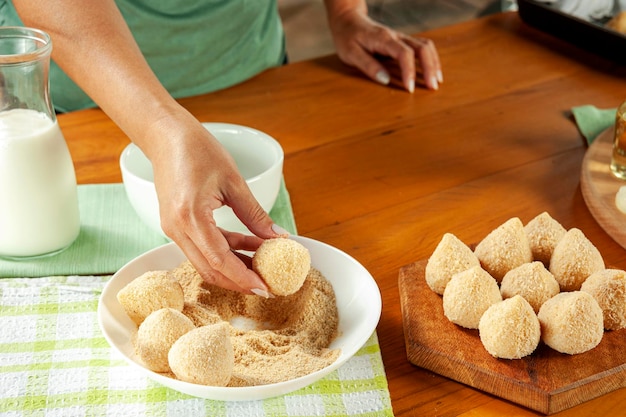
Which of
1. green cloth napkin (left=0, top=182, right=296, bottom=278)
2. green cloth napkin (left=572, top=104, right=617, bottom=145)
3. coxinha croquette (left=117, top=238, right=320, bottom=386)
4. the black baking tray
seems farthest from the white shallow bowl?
the black baking tray

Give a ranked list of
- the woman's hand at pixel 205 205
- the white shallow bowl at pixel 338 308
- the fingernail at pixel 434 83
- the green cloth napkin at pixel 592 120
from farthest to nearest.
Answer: the fingernail at pixel 434 83 → the green cloth napkin at pixel 592 120 → the woman's hand at pixel 205 205 → the white shallow bowl at pixel 338 308

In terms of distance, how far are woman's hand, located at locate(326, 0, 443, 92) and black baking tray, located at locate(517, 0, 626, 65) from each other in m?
0.28

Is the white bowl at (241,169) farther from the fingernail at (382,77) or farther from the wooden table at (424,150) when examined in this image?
the fingernail at (382,77)

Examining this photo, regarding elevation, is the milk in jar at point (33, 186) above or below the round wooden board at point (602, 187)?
above

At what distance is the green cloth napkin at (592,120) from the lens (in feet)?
4.74

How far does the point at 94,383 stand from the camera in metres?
0.88

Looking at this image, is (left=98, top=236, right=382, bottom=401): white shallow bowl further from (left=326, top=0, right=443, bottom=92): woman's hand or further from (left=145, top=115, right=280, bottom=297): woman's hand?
(left=326, top=0, right=443, bottom=92): woman's hand

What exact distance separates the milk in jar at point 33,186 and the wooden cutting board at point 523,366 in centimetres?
50

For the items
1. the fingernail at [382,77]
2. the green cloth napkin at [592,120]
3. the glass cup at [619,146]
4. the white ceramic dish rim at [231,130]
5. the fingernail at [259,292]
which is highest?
the fingernail at [259,292]

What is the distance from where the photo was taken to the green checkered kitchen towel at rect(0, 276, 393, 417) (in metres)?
0.85

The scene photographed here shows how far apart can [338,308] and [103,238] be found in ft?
1.27

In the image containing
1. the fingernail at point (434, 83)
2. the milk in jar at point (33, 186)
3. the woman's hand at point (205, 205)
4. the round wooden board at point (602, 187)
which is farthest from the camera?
the fingernail at point (434, 83)

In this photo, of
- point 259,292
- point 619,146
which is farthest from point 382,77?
point 259,292

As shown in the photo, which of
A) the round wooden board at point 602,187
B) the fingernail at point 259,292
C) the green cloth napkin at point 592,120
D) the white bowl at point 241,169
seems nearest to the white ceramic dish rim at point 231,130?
the white bowl at point 241,169
